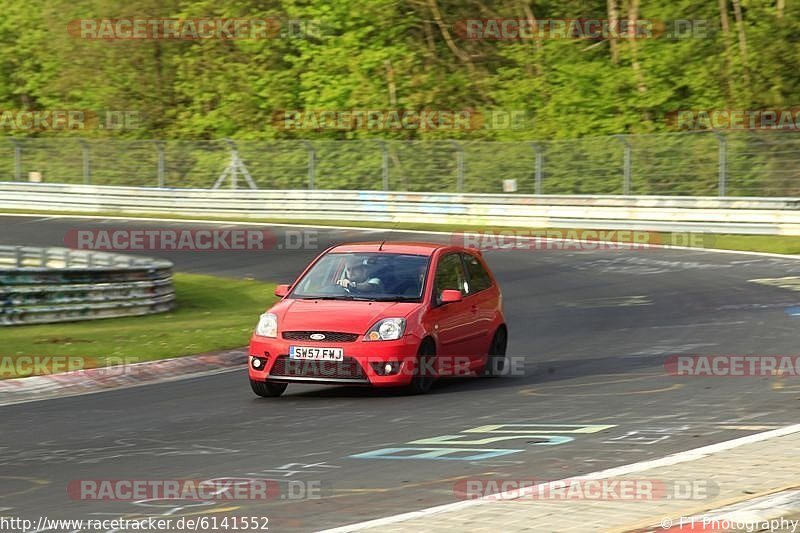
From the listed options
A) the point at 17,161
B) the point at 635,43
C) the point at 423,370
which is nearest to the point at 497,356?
the point at 423,370

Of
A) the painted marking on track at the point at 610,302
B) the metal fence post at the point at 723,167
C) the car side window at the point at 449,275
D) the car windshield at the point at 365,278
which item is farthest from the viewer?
the metal fence post at the point at 723,167

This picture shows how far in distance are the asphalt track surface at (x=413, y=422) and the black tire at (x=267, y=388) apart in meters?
0.19

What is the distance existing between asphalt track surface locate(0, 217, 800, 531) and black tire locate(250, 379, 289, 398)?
0.19m

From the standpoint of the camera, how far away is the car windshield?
12727mm

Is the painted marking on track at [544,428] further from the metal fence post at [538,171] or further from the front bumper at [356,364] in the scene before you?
the metal fence post at [538,171]

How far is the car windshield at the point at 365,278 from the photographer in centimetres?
1273

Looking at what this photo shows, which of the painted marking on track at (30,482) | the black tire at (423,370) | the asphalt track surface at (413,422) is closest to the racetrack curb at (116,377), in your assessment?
the asphalt track surface at (413,422)

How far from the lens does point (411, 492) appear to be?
7703 millimetres

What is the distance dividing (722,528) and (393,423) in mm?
4618

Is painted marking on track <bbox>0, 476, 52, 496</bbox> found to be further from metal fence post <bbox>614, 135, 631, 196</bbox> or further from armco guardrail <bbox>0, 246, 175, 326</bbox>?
metal fence post <bbox>614, 135, 631, 196</bbox>

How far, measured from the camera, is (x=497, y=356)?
1397 centimetres

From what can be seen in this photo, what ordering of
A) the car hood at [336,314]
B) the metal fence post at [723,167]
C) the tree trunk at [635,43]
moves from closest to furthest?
the car hood at [336,314]
the metal fence post at [723,167]
the tree trunk at [635,43]

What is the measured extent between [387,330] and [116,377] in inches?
143

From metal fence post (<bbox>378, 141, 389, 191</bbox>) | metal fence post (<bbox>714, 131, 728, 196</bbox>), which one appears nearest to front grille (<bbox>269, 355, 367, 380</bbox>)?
metal fence post (<bbox>714, 131, 728, 196</bbox>)
